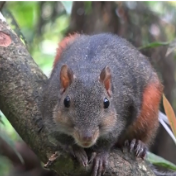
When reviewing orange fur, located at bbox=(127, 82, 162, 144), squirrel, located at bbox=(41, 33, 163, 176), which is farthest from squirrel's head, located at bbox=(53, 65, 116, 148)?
orange fur, located at bbox=(127, 82, 162, 144)

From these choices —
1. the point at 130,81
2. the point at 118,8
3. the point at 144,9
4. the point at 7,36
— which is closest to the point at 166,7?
the point at 144,9

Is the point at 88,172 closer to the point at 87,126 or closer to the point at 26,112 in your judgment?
the point at 87,126

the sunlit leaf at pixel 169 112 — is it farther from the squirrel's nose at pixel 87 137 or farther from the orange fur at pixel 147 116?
the orange fur at pixel 147 116

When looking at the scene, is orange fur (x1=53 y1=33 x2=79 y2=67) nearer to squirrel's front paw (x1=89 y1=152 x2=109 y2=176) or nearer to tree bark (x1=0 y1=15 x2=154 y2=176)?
tree bark (x1=0 y1=15 x2=154 y2=176)

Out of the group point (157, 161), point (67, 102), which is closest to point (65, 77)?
point (67, 102)

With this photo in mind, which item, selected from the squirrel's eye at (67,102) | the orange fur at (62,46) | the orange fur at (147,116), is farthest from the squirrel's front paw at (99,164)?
the orange fur at (62,46)

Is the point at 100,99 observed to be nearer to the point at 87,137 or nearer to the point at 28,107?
the point at 87,137
